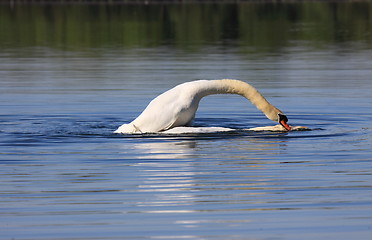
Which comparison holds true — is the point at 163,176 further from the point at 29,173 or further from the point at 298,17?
the point at 298,17

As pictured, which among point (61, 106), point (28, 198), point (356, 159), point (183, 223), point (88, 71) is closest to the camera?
point (183, 223)

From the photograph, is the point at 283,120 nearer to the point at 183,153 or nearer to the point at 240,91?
the point at 240,91

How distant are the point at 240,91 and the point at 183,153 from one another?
2.58m

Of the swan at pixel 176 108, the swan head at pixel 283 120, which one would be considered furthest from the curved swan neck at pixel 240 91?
the swan head at pixel 283 120

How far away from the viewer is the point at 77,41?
5056cm

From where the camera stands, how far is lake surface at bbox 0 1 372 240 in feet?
36.0

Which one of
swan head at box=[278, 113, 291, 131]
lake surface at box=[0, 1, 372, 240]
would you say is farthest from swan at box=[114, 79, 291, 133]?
lake surface at box=[0, 1, 372, 240]

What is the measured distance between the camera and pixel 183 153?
15398 millimetres

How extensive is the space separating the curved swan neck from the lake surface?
1.24ft

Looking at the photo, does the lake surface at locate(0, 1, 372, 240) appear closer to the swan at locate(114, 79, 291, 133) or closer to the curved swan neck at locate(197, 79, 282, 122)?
the swan at locate(114, 79, 291, 133)

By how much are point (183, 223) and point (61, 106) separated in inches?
456

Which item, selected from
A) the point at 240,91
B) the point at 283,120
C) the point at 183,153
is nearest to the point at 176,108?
the point at 240,91

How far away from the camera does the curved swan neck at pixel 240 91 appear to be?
17.4m

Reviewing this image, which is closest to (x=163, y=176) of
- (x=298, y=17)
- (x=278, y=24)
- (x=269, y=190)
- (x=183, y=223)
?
(x=269, y=190)
